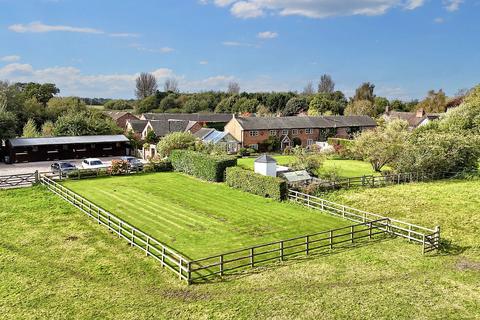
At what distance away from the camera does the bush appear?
42138mm

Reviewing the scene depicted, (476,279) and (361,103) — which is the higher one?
(361,103)

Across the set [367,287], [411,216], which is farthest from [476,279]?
[411,216]

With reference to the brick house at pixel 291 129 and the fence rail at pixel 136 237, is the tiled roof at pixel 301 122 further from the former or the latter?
the fence rail at pixel 136 237

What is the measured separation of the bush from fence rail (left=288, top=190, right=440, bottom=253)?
670 inches

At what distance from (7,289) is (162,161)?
27956 mm

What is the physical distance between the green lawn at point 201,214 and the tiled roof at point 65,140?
16415mm

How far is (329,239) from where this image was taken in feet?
70.5

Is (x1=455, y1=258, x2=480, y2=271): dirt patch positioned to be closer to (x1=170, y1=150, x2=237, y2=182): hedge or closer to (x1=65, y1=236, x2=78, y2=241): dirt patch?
(x1=65, y1=236, x2=78, y2=241): dirt patch

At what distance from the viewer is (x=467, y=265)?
18.3m

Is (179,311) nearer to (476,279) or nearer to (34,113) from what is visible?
(476,279)

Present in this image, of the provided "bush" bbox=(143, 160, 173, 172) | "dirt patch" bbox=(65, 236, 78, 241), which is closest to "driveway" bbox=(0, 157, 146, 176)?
"bush" bbox=(143, 160, 173, 172)

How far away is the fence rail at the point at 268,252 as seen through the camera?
17.2 meters

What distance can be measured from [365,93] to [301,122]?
53.0 m

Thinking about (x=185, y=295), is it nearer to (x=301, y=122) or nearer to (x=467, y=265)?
(x=467, y=265)
